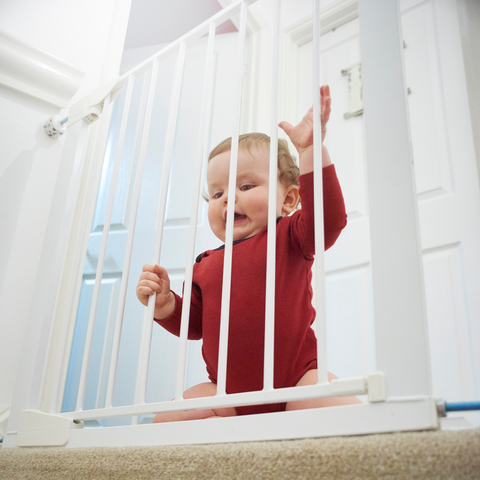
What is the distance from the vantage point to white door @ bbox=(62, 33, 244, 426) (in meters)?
1.55

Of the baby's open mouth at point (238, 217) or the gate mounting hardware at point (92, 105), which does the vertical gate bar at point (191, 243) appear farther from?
the gate mounting hardware at point (92, 105)

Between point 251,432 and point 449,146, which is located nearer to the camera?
point 251,432

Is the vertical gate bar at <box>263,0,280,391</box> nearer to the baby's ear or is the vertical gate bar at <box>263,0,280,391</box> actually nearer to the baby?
the baby

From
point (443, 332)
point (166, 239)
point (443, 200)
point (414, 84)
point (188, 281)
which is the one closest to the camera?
point (188, 281)

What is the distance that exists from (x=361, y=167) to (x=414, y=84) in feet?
1.03

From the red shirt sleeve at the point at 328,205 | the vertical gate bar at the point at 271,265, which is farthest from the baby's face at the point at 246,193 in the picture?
the vertical gate bar at the point at 271,265

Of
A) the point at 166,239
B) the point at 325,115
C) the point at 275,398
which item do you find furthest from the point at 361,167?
the point at 275,398

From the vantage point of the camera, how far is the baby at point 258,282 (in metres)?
0.79

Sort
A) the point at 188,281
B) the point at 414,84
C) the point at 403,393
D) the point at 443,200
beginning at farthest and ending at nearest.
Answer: the point at 414,84 → the point at 443,200 → the point at 188,281 → the point at 403,393

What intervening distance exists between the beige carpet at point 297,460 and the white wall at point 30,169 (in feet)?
1.62

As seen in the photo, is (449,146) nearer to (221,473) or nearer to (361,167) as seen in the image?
(361,167)

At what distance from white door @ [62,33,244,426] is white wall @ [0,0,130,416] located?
25 centimetres

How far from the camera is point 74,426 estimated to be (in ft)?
2.68

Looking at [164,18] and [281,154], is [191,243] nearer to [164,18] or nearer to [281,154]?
[281,154]
